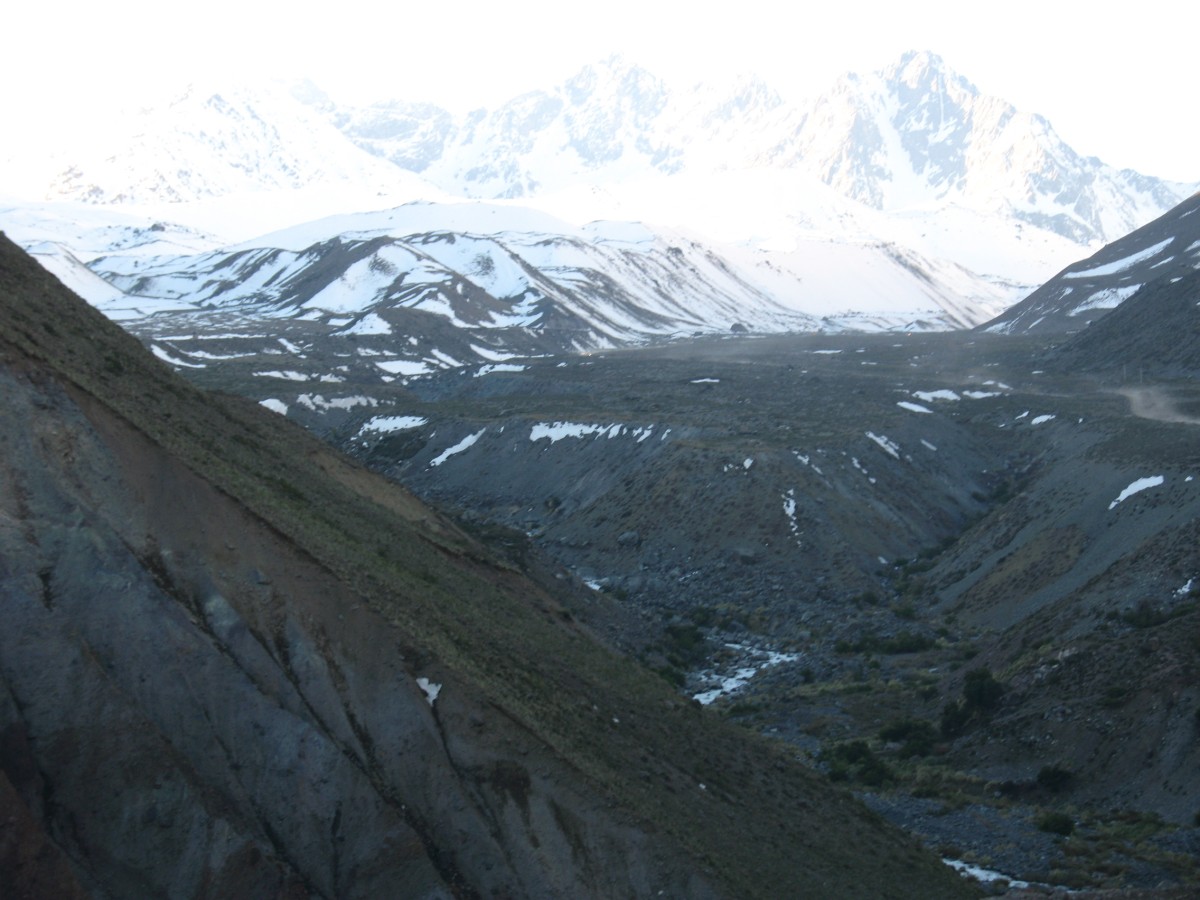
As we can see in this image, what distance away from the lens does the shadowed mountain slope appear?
12.6 meters

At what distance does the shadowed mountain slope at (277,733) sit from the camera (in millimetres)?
12594

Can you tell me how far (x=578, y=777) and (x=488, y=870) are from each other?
5.48ft

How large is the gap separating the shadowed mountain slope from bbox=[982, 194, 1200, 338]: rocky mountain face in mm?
90253

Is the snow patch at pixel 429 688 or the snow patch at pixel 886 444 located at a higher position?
the snow patch at pixel 429 688

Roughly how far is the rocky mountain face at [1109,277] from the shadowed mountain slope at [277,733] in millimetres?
90253

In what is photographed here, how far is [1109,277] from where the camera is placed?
416 ft

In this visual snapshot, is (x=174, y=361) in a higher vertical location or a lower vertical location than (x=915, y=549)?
lower

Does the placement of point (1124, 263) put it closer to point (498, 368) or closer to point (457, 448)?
point (498, 368)

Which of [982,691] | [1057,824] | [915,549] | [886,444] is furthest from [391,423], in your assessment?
[1057,824]

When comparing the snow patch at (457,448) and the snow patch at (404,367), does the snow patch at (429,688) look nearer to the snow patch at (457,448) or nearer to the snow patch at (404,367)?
the snow patch at (457,448)

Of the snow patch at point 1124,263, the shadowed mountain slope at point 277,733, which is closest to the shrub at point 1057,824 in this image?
the shadowed mountain slope at point 277,733

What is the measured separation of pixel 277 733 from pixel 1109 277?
12635 cm

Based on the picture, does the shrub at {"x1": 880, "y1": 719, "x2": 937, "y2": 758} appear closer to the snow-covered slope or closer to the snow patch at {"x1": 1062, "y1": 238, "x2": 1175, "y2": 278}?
the snow-covered slope

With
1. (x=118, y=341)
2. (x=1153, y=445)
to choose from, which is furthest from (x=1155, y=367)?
(x=118, y=341)
